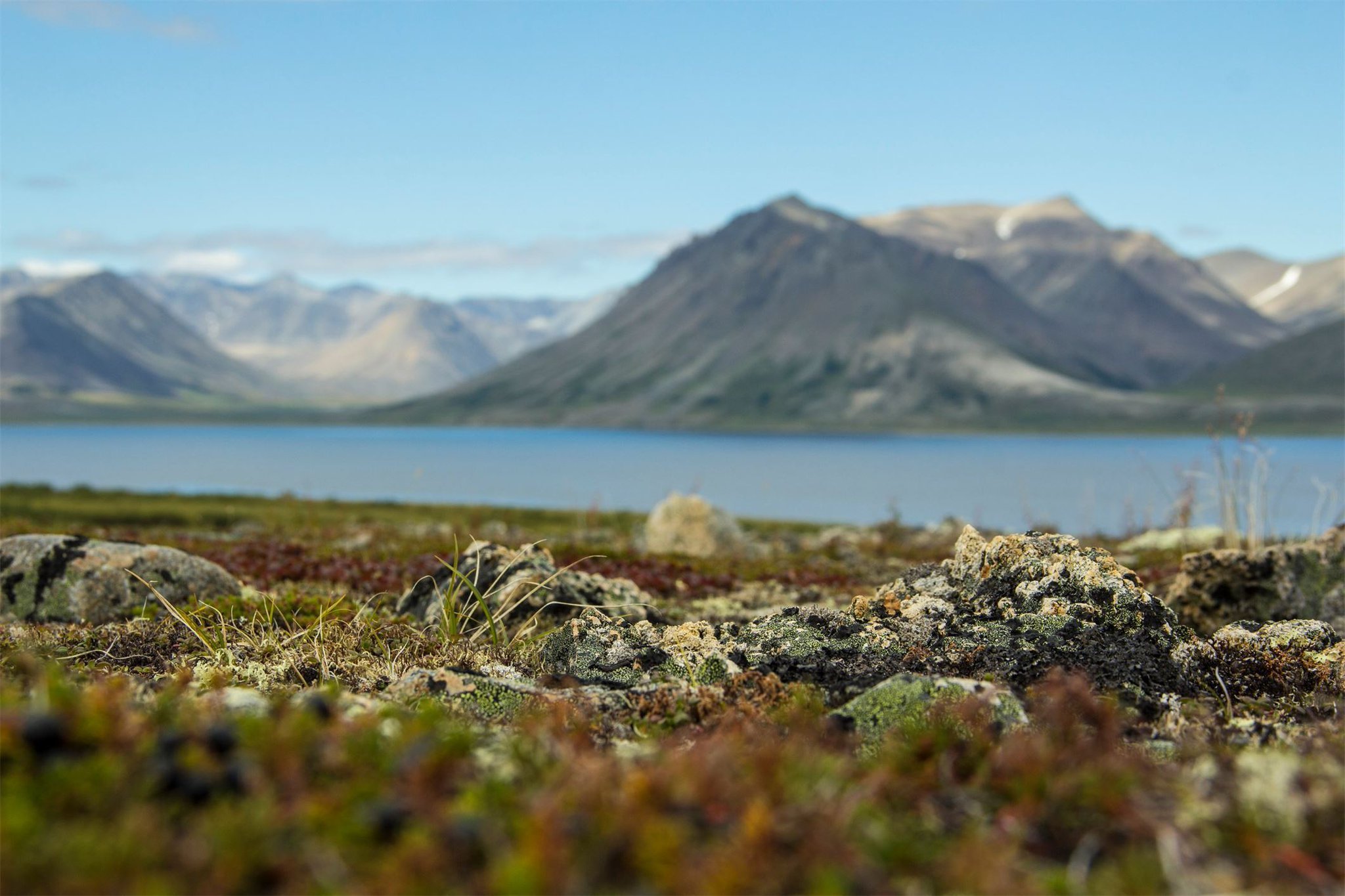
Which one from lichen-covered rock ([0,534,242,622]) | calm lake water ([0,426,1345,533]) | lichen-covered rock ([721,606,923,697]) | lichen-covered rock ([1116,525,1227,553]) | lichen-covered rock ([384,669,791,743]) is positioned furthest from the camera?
calm lake water ([0,426,1345,533])

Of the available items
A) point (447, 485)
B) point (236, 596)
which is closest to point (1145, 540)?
point (236, 596)

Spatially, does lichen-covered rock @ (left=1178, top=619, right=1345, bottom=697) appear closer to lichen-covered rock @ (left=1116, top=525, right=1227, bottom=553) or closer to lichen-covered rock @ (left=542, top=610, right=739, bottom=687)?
lichen-covered rock @ (left=542, top=610, right=739, bottom=687)

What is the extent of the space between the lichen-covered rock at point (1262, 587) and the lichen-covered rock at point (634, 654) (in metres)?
7.60

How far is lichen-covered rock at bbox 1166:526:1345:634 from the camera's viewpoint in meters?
13.4

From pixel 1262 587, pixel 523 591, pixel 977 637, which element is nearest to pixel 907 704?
pixel 977 637

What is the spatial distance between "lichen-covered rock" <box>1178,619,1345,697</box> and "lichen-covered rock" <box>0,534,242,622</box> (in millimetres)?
10161

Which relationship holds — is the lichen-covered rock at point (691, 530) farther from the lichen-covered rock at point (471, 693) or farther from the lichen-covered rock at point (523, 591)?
the lichen-covered rock at point (471, 693)

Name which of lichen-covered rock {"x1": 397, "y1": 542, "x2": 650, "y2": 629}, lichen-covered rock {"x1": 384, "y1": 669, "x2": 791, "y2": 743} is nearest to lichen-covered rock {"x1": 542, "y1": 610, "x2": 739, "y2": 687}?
lichen-covered rock {"x1": 384, "y1": 669, "x2": 791, "y2": 743}

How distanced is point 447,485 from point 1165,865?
382ft

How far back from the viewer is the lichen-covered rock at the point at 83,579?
12000 mm

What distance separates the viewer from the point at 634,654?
8281mm

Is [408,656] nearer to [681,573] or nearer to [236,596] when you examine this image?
[236,596]

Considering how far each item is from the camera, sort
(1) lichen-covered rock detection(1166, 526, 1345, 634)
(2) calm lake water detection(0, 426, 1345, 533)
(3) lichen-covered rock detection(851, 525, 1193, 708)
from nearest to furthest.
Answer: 1. (3) lichen-covered rock detection(851, 525, 1193, 708)
2. (1) lichen-covered rock detection(1166, 526, 1345, 634)
3. (2) calm lake water detection(0, 426, 1345, 533)

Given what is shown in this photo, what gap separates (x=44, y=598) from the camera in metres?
12.1
